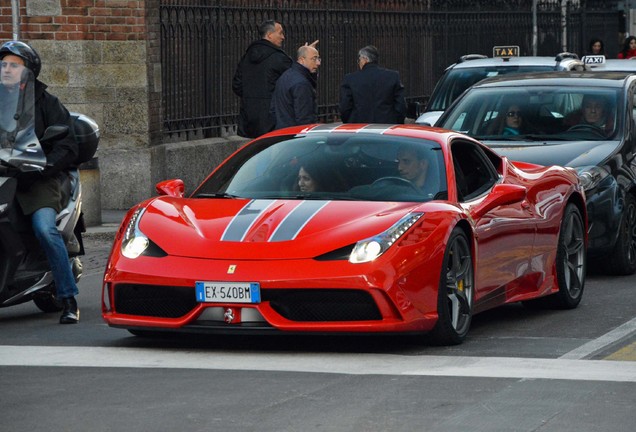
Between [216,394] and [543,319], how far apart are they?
365 centimetres

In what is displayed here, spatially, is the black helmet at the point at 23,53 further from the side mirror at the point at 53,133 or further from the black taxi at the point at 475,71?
the black taxi at the point at 475,71

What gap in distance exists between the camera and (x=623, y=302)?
37.7ft

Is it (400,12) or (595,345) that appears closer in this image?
(595,345)

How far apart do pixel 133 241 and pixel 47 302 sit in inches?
85.2

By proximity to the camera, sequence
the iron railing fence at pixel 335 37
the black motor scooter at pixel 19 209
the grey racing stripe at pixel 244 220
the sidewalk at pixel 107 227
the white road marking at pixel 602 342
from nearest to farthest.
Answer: the white road marking at pixel 602 342
the grey racing stripe at pixel 244 220
the black motor scooter at pixel 19 209
the sidewalk at pixel 107 227
the iron railing fence at pixel 335 37

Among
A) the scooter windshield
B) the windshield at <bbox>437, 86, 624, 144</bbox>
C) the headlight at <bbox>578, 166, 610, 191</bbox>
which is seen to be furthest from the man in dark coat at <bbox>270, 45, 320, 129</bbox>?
the scooter windshield

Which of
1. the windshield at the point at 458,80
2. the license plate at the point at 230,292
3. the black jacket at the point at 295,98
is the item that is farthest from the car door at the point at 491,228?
the windshield at the point at 458,80

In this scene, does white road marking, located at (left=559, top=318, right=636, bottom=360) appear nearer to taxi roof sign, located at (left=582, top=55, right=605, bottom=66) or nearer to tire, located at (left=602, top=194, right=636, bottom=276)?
tire, located at (left=602, top=194, right=636, bottom=276)

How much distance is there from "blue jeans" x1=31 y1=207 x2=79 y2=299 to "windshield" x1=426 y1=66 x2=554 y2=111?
35.0 ft

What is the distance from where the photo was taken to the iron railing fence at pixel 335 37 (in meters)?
20.9

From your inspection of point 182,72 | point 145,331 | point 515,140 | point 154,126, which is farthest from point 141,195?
point 145,331

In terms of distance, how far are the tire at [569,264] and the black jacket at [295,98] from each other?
407 cm

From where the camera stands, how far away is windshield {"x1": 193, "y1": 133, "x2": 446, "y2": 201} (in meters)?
9.60

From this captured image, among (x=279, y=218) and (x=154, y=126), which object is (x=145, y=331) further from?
(x=154, y=126)
